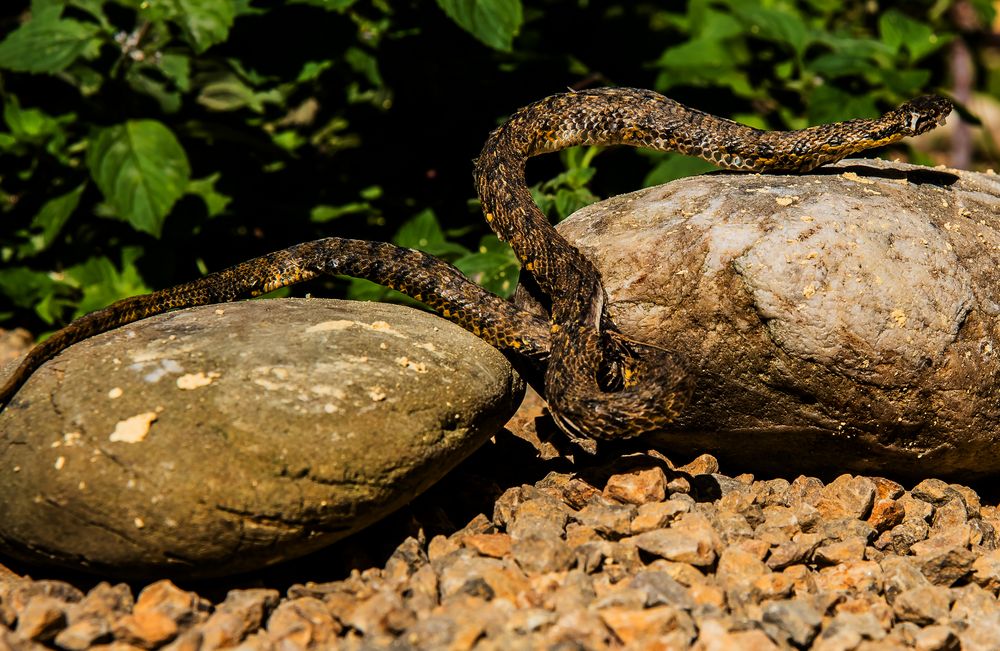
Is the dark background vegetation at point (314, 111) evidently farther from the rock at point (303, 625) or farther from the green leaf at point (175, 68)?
the rock at point (303, 625)

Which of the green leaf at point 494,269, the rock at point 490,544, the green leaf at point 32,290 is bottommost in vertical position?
the green leaf at point 32,290

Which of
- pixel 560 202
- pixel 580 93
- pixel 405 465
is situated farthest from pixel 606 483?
pixel 580 93

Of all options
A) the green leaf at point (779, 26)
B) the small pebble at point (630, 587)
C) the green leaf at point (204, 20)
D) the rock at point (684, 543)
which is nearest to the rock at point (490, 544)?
the small pebble at point (630, 587)

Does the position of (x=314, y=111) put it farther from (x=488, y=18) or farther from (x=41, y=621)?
(x=41, y=621)

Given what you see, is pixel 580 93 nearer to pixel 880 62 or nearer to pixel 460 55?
pixel 460 55

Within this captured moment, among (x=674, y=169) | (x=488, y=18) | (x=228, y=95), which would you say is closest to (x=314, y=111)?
(x=228, y=95)

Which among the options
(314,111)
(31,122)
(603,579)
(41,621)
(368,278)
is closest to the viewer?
(41,621)
